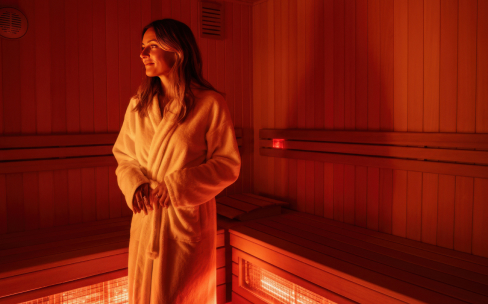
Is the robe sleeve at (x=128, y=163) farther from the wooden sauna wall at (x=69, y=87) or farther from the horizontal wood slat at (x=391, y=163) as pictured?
the horizontal wood slat at (x=391, y=163)

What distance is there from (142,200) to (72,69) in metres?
1.50

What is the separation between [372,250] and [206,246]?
3.20ft

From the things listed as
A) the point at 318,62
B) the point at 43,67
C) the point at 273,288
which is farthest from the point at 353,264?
the point at 43,67

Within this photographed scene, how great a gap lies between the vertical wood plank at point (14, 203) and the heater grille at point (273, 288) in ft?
4.81

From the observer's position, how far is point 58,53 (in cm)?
270

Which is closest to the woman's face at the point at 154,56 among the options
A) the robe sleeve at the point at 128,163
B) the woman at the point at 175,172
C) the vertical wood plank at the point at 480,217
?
the woman at the point at 175,172

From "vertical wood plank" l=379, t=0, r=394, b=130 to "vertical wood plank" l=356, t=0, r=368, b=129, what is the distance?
122 millimetres

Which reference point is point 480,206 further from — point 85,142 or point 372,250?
point 85,142

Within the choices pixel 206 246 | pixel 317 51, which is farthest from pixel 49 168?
pixel 317 51

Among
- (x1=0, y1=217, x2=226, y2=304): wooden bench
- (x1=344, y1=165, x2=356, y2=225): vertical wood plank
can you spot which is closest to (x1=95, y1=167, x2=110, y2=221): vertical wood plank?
(x1=0, y1=217, x2=226, y2=304): wooden bench

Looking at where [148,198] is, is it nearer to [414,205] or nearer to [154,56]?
[154,56]

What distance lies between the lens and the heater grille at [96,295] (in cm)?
215

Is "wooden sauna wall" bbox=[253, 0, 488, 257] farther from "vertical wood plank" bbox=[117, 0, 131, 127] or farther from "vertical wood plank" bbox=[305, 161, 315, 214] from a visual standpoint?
"vertical wood plank" bbox=[117, 0, 131, 127]

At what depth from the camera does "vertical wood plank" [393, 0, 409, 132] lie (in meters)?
2.39
